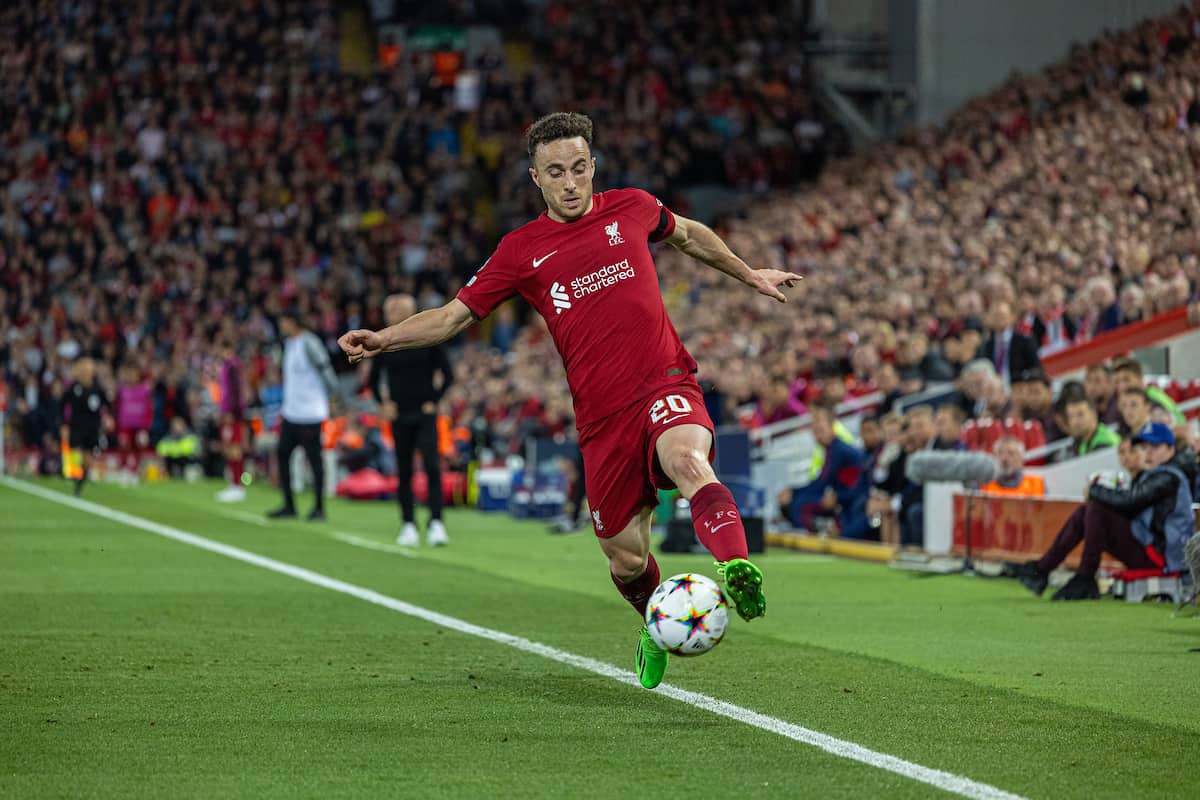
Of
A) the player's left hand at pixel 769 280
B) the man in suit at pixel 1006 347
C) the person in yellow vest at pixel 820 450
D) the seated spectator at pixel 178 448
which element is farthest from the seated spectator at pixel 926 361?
the seated spectator at pixel 178 448

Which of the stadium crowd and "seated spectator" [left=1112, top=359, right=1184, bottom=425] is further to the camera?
the stadium crowd

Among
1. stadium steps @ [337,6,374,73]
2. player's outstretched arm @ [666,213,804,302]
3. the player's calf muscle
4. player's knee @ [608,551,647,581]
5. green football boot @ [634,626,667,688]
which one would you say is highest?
stadium steps @ [337,6,374,73]

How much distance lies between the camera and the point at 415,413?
1741 cm

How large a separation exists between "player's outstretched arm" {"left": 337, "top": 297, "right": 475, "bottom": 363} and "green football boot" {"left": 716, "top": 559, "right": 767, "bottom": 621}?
1.61 metres

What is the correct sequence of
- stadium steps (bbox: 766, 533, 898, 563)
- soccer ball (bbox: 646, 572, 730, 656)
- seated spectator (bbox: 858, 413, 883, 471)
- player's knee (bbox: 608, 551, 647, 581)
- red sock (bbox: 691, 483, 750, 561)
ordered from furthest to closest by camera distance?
seated spectator (bbox: 858, 413, 883, 471)
stadium steps (bbox: 766, 533, 898, 563)
player's knee (bbox: 608, 551, 647, 581)
soccer ball (bbox: 646, 572, 730, 656)
red sock (bbox: 691, 483, 750, 561)

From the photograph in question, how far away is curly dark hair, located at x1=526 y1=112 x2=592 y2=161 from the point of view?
7.72 meters

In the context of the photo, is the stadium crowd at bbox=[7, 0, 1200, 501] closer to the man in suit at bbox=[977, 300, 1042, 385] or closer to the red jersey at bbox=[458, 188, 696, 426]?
the man in suit at bbox=[977, 300, 1042, 385]

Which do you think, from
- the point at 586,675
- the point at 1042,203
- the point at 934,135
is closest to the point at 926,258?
the point at 1042,203

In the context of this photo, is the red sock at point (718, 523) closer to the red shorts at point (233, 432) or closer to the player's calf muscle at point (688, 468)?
the player's calf muscle at point (688, 468)

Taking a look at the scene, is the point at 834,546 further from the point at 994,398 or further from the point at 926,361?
the point at 926,361

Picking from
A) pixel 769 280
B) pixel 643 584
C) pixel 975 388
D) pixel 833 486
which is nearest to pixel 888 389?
pixel 833 486

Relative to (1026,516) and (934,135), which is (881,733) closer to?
(1026,516)

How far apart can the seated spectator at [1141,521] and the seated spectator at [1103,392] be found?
2392 millimetres

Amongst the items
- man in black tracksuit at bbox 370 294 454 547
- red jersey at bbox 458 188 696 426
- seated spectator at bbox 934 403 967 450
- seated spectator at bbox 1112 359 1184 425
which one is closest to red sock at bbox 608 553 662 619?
red jersey at bbox 458 188 696 426
